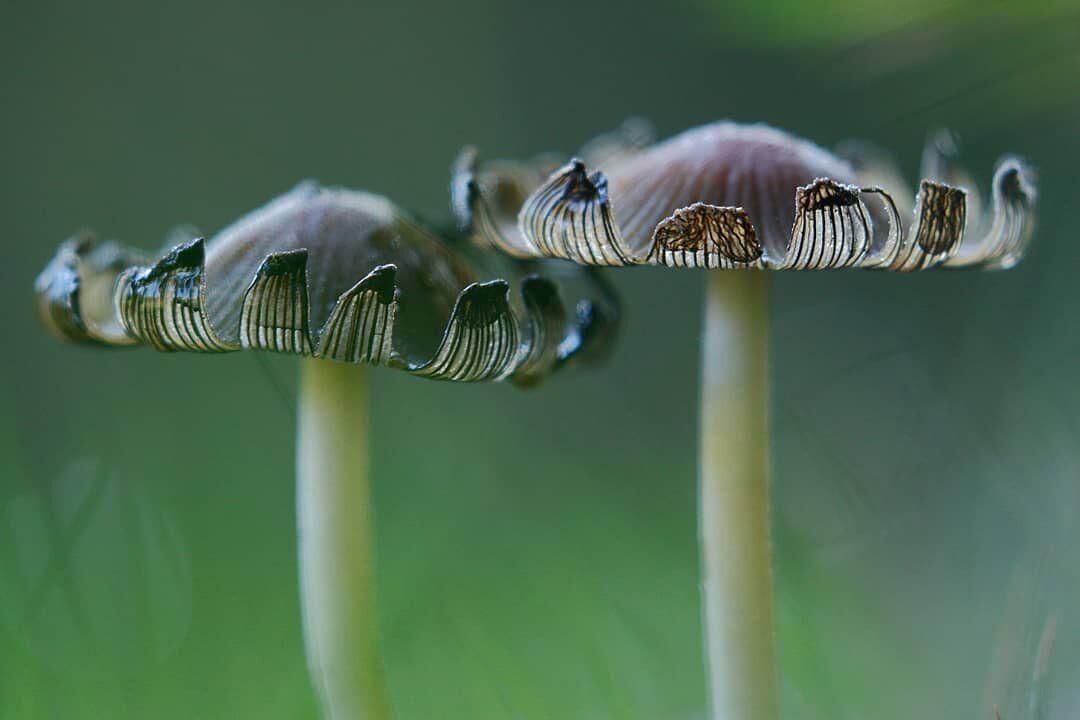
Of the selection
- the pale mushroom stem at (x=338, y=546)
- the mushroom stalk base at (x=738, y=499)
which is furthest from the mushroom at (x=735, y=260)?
the pale mushroom stem at (x=338, y=546)

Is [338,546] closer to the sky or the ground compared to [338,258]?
closer to the ground

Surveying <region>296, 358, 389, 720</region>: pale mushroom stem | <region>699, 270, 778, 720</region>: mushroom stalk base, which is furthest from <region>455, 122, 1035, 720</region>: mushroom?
<region>296, 358, 389, 720</region>: pale mushroom stem

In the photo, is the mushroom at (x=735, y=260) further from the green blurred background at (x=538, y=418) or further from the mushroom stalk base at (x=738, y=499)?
the green blurred background at (x=538, y=418)

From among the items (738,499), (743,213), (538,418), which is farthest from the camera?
(538,418)

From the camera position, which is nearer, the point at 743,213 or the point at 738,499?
the point at 743,213

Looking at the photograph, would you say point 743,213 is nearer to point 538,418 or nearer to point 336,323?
point 336,323

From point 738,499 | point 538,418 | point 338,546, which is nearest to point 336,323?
point 338,546

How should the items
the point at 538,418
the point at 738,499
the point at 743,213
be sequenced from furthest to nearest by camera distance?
the point at 538,418 → the point at 738,499 → the point at 743,213

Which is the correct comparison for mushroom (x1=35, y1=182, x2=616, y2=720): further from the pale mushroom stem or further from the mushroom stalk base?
the mushroom stalk base

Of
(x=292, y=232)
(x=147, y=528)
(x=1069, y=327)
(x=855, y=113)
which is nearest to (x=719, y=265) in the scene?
(x=292, y=232)
